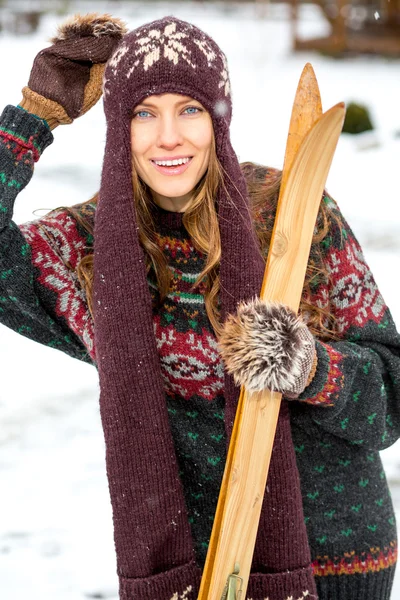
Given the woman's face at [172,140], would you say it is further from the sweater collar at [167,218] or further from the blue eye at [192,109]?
the sweater collar at [167,218]

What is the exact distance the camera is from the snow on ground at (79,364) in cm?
350

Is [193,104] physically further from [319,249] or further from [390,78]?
[390,78]

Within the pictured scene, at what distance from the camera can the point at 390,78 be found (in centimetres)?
1392

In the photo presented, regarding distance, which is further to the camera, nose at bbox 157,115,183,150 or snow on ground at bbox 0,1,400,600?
snow on ground at bbox 0,1,400,600

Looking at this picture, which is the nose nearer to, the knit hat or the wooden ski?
the knit hat

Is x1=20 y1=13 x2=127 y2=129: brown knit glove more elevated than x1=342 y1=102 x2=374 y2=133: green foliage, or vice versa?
x1=342 y1=102 x2=374 y2=133: green foliage

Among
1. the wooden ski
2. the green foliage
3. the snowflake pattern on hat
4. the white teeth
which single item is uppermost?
the green foliage

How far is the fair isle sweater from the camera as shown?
212 centimetres

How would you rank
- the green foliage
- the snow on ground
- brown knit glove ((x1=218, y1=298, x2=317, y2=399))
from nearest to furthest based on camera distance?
brown knit glove ((x1=218, y1=298, x2=317, y2=399))
the snow on ground
the green foliage

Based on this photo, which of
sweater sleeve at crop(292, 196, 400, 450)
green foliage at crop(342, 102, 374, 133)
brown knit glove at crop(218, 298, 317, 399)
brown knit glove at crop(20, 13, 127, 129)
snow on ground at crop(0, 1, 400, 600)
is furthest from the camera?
green foliage at crop(342, 102, 374, 133)

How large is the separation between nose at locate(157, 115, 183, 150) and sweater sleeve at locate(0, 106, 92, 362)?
349mm

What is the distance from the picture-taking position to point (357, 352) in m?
2.07

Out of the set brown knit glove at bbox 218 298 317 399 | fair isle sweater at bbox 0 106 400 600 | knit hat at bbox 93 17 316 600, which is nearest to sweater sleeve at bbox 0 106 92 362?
fair isle sweater at bbox 0 106 400 600

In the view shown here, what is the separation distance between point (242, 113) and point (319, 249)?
9492 millimetres
